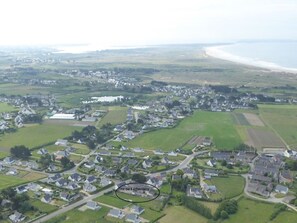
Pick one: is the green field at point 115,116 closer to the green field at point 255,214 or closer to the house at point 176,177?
the house at point 176,177

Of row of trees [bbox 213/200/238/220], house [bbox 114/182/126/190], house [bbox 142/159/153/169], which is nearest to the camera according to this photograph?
row of trees [bbox 213/200/238/220]

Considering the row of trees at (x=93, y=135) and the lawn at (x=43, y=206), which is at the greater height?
the row of trees at (x=93, y=135)

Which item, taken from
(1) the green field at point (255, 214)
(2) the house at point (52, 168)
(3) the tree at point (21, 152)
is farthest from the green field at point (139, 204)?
(3) the tree at point (21, 152)

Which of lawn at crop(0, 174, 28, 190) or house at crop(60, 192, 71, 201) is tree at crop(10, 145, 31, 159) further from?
house at crop(60, 192, 71, 201)

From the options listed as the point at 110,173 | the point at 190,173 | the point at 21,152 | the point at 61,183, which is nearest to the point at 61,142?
the point at 21,152

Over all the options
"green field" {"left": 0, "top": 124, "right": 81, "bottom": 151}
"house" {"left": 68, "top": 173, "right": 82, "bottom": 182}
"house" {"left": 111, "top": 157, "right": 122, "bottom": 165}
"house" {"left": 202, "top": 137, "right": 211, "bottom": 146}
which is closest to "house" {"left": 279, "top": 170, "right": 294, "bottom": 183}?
"house" {"left": 202, "top": 137, "right": 211, "bottom": 146}
